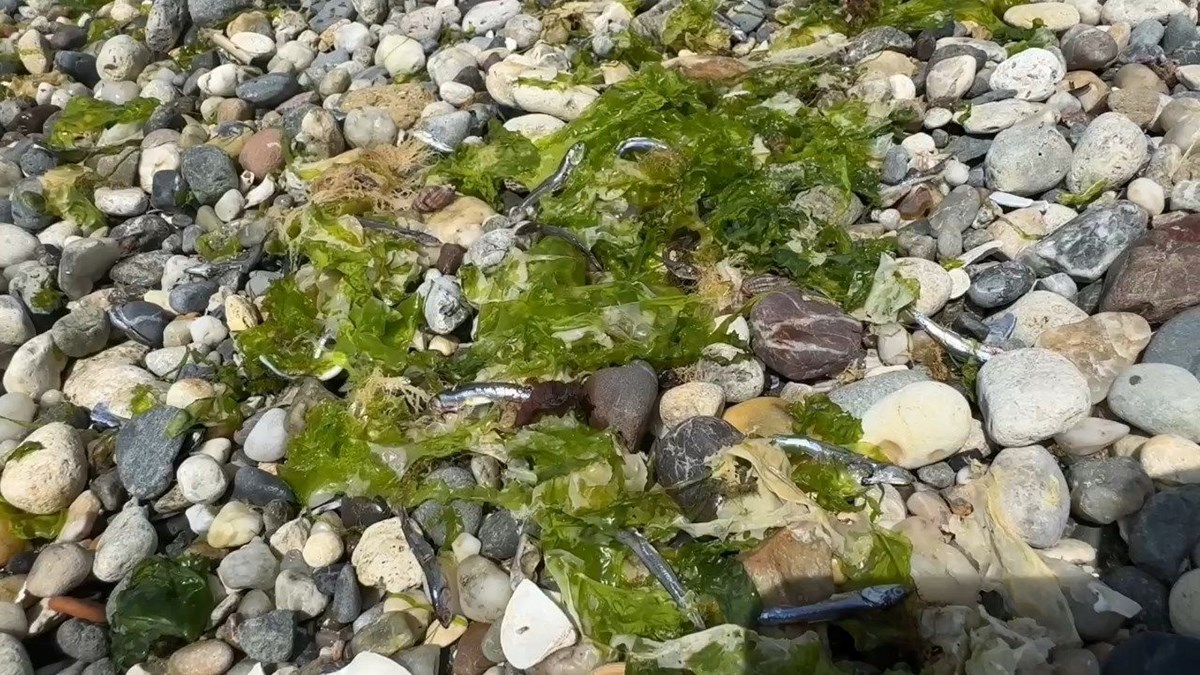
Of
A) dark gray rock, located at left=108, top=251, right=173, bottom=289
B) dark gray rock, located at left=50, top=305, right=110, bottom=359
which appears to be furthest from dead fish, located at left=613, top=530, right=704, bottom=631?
dark gray rock, located at left=108, top=251, right=173, bottom=289

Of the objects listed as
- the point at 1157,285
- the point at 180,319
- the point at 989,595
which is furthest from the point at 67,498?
the point at 1157,285

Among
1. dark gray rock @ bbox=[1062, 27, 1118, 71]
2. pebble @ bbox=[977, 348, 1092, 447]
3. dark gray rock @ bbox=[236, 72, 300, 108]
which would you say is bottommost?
dark gray rock @ bbox=[236, 72, 300, 108]

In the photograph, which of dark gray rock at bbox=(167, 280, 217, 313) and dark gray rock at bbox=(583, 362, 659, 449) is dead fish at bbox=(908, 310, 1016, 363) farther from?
dark gray rock at bbox=(167, 280, 217, 313)

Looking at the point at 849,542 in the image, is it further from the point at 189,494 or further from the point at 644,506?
the point at 189,494

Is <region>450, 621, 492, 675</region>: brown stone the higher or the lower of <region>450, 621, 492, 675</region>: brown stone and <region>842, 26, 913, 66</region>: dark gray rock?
the lower

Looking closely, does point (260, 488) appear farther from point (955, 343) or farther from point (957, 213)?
point (957, 213)

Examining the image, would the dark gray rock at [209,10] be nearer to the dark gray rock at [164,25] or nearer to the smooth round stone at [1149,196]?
the dark gray rock at [164,25]

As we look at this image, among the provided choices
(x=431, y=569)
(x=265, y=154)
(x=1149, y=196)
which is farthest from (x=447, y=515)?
(x=1149, y=196)
